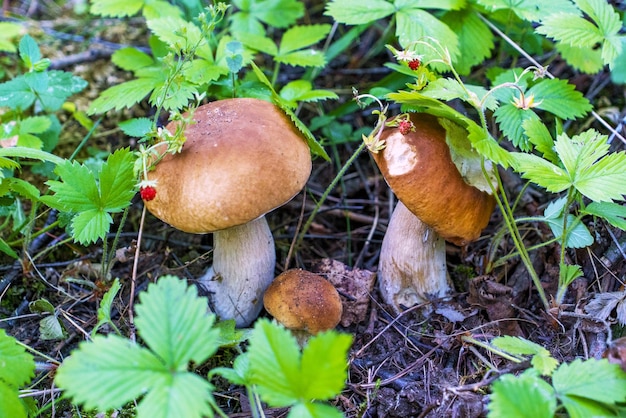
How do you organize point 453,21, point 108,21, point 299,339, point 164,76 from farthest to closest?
point 108,21, point 453,21, point 164,76, point 299,339

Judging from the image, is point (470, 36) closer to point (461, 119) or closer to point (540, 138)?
point (540, 138)

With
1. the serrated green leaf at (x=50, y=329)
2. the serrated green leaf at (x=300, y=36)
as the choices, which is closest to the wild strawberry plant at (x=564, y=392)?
the serrated green leaf at (x=50, y=329)

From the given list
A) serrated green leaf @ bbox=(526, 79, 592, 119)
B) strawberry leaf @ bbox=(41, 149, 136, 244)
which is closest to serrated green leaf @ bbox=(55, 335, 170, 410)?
strawberry leaf @ bbox=(41, 149, 136, 244)

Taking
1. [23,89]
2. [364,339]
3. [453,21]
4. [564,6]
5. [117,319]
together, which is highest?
[564,6]

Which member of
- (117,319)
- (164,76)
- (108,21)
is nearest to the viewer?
(117,319)

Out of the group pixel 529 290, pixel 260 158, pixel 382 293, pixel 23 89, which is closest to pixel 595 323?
pixel 529 290

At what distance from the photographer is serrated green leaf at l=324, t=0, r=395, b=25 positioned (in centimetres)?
275

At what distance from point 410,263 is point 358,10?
133cm

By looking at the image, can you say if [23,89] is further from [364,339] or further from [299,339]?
[364,339]

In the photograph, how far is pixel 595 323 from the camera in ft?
7.38

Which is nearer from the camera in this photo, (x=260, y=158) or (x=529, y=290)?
(x=260, y=158)

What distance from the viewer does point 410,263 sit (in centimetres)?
262

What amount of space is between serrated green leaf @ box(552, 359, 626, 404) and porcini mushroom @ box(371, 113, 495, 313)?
0.76 metres

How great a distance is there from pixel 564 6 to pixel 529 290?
4.82ft
